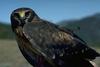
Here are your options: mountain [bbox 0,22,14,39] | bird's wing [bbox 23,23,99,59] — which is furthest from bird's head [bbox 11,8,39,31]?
mountain [bbox 0,22,14,39]

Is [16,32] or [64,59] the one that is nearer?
[64,59]

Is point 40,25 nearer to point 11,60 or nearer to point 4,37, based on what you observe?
point 11,60

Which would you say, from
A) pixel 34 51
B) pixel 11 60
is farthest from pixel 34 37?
pixel 11 60

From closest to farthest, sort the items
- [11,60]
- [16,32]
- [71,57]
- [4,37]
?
[71,57] < [16,32] < [11,60] < [4,37]

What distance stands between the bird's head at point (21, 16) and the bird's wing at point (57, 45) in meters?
0.24

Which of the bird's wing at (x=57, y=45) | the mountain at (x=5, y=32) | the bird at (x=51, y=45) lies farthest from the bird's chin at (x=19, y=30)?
the mountain at (x=5, y=32)

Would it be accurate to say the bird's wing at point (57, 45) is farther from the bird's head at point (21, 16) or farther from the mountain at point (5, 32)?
the mountain at point (5, 32)

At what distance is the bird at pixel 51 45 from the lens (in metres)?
9.09

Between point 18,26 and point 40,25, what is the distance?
0.50 metres

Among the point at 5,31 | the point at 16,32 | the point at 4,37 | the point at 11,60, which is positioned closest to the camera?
the point at 16,32

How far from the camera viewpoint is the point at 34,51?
927 cm

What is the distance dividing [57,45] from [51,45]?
13cm

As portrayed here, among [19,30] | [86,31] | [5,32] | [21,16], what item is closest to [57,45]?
[19,30]

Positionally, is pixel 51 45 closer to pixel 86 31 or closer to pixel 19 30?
pixel 19 30
